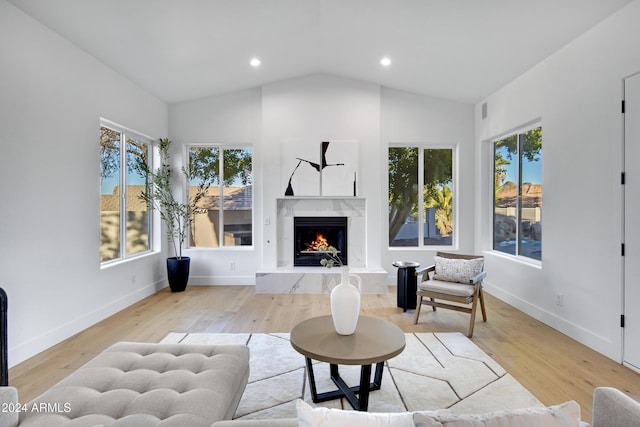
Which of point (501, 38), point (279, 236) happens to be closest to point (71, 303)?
point (279, 236)

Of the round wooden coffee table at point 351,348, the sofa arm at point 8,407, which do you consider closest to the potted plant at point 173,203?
the round wooden coffee table at point 351,348

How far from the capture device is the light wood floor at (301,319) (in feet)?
8.21

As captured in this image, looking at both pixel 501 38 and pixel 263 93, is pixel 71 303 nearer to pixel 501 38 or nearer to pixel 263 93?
pixel 263 93

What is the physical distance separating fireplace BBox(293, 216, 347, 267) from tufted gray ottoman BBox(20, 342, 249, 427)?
11.4 feet

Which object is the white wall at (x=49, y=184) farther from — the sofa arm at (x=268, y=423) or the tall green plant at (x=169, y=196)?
the sofa arm at (x=268, y=423)

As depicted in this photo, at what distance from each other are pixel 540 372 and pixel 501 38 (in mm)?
3215

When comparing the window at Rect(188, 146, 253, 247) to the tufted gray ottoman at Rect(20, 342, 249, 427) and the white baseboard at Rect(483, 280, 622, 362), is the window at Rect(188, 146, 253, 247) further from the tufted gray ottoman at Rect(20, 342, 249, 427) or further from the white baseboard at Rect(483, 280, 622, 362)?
the white baseboard at Rect(483, 280, 622, 362)

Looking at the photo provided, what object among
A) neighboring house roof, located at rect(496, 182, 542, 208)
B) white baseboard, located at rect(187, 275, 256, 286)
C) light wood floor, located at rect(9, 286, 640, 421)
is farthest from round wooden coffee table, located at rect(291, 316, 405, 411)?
white baseboard, located at rect(187, 275, 256, 286)

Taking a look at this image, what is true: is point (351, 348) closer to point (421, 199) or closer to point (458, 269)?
point (458, 269)

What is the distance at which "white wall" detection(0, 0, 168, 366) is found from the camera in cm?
277

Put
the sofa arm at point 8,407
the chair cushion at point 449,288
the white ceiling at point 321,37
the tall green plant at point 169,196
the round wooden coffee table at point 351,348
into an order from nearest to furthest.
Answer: the sofa arm at point 8,407 < the round wooden coffee table at point 351,348 < the white ceiling at point 321,37 < the chair cushion at point 449,288 < the tall green plant at point 169,196

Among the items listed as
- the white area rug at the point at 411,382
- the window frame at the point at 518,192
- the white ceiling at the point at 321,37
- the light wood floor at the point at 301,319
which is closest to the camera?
the white area rug at the point at 411,382

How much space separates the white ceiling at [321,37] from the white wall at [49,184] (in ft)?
1.04

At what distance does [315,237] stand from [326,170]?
1.12m
